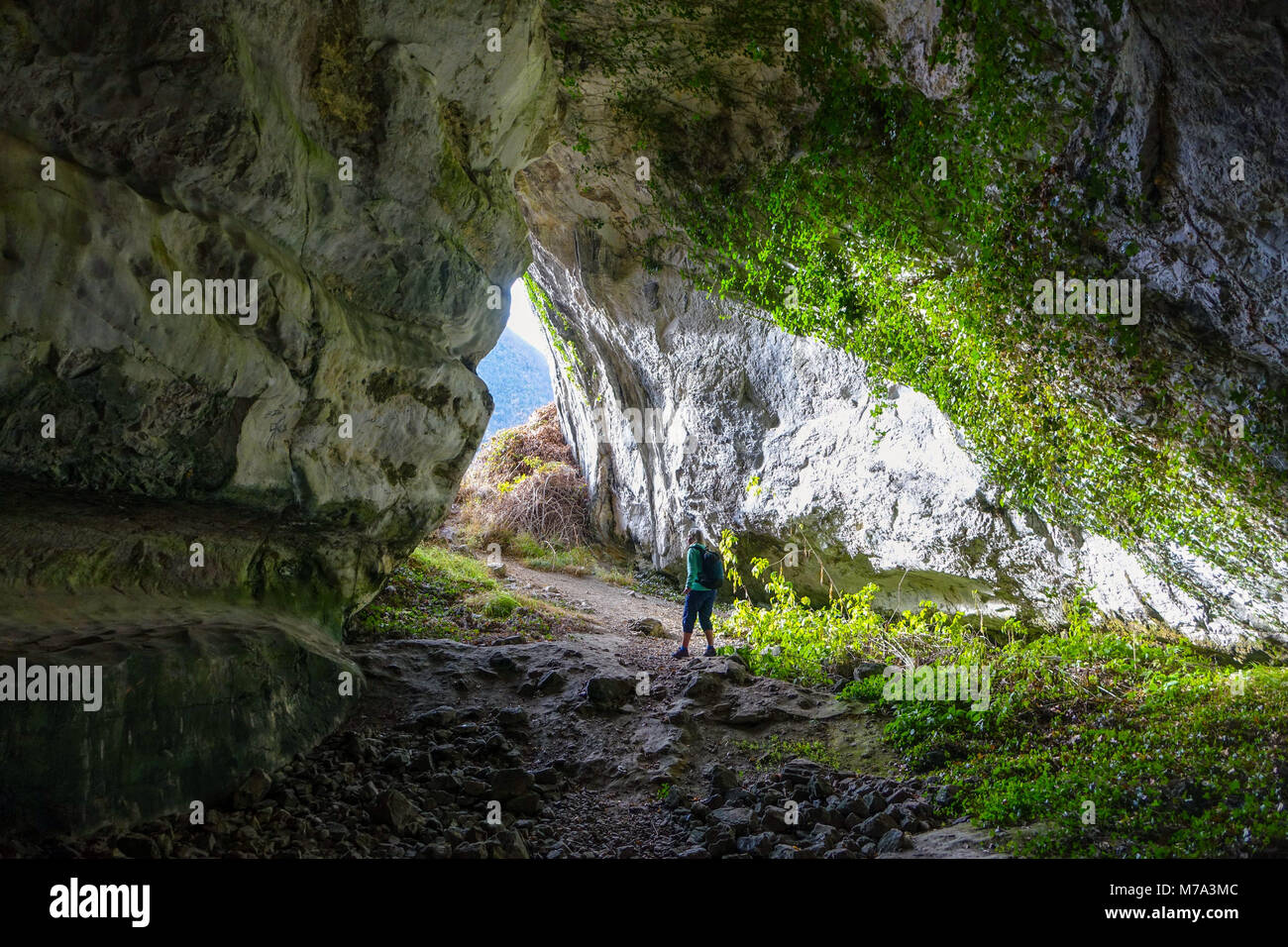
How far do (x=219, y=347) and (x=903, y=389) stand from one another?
8271 mm

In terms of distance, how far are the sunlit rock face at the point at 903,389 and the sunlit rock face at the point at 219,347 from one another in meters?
4.44

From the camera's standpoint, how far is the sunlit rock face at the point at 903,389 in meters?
5.38

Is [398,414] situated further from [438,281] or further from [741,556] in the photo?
[741,556]

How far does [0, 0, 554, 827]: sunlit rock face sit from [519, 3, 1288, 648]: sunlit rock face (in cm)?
444

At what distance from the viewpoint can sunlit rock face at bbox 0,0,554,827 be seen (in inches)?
181

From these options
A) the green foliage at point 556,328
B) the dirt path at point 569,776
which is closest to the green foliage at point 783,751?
the dirt path at point 569,776

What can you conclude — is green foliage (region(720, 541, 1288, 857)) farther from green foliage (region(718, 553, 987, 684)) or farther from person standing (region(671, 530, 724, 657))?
person standing (region(671, 530, 724, 657))

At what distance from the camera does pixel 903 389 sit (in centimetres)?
1080

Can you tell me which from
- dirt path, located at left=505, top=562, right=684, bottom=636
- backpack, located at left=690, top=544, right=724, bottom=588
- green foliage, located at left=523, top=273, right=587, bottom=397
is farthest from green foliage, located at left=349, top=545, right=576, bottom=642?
green foliage, located at left=523, top=273, right=587, bottom=397

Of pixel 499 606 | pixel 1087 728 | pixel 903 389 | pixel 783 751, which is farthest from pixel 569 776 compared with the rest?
pixel 903 389

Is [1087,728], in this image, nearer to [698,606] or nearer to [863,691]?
[863,691]

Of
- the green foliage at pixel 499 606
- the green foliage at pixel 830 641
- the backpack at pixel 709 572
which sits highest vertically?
the backpack at pixel 709 572

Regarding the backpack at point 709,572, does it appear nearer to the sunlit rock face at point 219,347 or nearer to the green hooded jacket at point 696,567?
the green hooded jacket at point 696,567
